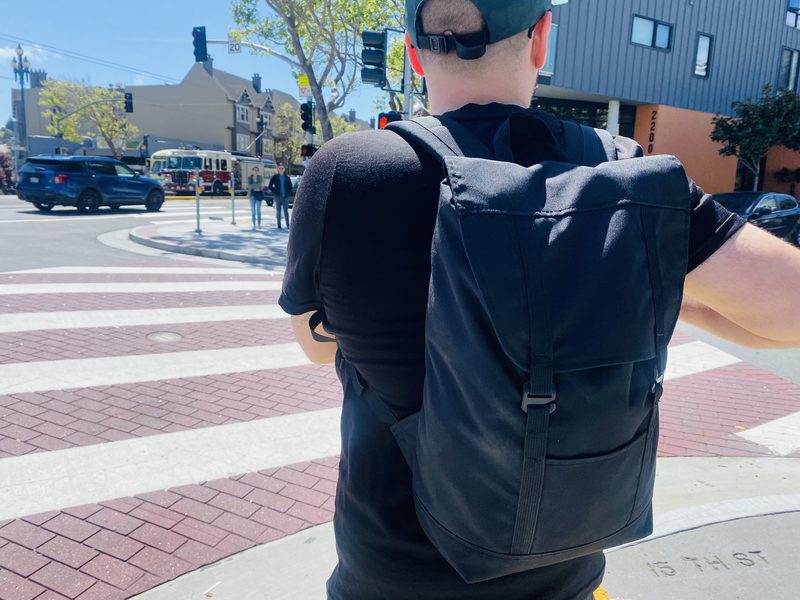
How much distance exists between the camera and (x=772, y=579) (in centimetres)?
259

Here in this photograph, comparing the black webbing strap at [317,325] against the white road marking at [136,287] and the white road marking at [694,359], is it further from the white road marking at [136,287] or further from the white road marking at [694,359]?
the white road marking at [136,287]

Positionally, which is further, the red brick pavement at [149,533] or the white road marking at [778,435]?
the white road marking at [778,435]

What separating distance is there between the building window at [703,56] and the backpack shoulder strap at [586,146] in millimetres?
23871

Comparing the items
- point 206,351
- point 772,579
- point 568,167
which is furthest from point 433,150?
point 206,351

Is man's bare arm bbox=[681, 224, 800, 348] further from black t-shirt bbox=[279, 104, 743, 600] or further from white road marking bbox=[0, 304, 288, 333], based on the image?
white road marking bbox=[0, 304, 288, 333]

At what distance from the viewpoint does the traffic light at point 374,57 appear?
10086 mm

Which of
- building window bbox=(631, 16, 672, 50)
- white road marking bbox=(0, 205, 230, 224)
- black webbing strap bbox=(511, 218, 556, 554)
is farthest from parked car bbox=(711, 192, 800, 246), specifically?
white road marking bbox=(0, 205, 230, 224)

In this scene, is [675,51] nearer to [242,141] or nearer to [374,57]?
[374,57]

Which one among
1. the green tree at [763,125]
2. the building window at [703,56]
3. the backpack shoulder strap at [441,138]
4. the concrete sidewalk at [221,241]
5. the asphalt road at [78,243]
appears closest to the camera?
the backpack shoulder strap at [441,138]

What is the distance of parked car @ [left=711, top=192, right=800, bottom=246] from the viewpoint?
40.3 feet

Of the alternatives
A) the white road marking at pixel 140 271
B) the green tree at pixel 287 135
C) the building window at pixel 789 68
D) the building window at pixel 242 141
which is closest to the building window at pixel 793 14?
the building window at pixel 789 68

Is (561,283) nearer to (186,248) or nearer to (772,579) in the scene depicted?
(772,579)

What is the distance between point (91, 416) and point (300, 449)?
1519 mm

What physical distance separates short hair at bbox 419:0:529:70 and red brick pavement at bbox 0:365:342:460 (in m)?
3.58
